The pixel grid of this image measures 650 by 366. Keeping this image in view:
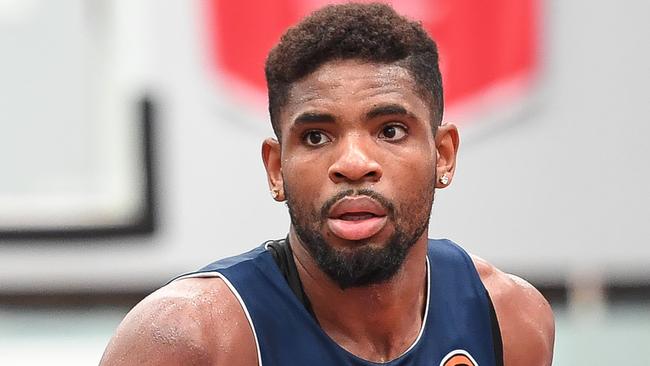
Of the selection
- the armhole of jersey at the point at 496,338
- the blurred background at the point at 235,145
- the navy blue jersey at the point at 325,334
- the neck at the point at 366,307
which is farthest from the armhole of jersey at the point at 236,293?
the blurred background at the point at 235,145

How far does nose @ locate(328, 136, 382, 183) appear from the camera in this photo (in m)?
2.31

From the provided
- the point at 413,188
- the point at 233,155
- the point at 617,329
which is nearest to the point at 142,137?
the point at 233,155

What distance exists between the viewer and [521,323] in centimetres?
284

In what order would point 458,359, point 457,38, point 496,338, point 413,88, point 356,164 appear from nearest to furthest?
1. point 356,164
2. point 413,88
3. point 458,359
4. point 496,338
5. point 457,38

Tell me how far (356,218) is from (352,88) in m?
0.25

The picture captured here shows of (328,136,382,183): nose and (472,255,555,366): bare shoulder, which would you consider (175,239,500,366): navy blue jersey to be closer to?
(472,255,555,366): bare shoulder

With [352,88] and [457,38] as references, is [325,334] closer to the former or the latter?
[352,88]

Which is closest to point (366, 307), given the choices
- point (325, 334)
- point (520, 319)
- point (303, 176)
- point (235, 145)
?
point (325, 334)

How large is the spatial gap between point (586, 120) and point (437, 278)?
4.28m

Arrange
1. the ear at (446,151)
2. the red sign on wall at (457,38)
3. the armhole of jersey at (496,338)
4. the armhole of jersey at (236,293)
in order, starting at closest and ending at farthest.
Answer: the armhole of jersey at (236,293), the ear at (446,151), the armhole of jersey at (496,338), the red sign on wall at (457,38)

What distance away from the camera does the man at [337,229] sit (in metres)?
2.35

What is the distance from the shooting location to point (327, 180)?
7.70 feet

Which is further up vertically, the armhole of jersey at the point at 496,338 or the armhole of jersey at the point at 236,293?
the armhole of jersey at the point at 236,293

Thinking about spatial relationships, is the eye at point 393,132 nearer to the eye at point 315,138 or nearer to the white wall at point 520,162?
the eye at point 315,138
